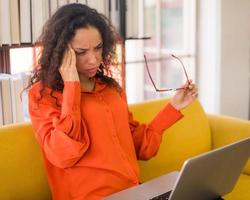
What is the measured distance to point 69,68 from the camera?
1.34 metres

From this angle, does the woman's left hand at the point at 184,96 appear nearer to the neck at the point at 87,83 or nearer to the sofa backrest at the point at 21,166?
the neck at the point at 87,83

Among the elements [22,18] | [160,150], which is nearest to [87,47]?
[22,18]

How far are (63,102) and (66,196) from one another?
36 cm

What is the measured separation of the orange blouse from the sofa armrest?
2.80ft

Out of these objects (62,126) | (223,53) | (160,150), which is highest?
(223,53)

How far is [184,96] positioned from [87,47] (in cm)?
46

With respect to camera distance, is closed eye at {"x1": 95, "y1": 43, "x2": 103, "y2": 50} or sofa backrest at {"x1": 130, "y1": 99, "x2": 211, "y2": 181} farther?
sofa backrest at {"x1": 130, "y1": 99, "x2": 211, "y2": 181}

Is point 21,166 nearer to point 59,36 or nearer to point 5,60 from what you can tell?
point 59,36

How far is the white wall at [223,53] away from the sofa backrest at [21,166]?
1909mm

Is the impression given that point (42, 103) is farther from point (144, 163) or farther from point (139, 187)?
point (144, 163)

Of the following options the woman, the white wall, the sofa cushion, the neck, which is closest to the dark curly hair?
the woman

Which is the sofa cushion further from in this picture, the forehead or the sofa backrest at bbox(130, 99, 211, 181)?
the forehead

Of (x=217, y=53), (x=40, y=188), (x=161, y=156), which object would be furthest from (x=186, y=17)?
(x=40, y=188)

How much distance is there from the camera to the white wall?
3072 mm
